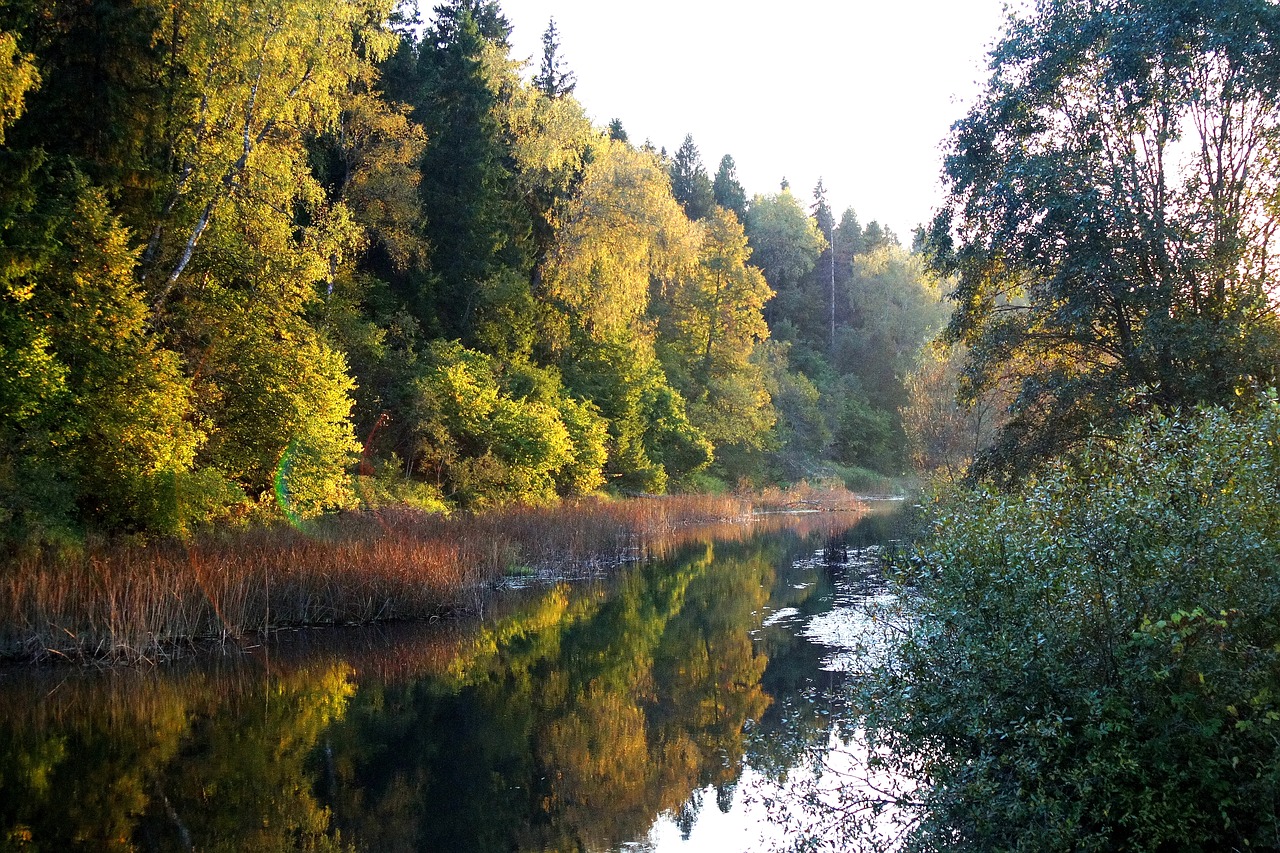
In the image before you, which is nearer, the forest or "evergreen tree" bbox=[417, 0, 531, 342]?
the forest

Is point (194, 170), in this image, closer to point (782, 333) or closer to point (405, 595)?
point (405, 595)

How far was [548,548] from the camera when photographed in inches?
922

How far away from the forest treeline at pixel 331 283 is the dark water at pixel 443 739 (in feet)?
13.9

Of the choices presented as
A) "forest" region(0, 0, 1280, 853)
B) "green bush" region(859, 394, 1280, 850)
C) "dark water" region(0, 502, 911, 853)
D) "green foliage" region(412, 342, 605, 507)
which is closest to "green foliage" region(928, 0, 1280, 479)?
"forest" region(0, 0, 1280, 853)

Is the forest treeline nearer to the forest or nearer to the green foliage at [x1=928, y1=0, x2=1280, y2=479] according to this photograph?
the forest

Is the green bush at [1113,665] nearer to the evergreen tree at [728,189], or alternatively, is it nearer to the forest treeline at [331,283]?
the forest treeline at [331,283]

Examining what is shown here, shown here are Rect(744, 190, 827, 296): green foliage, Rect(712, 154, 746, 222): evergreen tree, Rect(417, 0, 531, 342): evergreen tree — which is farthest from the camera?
Rect(712, 154, 746, 222): evergreen tree

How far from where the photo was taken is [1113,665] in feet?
18.1

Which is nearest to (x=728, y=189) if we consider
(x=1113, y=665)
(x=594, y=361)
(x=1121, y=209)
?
(x=594, y=361)

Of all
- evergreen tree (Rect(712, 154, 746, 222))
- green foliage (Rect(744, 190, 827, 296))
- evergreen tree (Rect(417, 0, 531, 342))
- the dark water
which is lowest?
the dark water

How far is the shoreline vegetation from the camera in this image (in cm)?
1294

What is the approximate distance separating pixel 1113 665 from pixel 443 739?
7566 mm

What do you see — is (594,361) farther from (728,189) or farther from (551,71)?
(728,189)

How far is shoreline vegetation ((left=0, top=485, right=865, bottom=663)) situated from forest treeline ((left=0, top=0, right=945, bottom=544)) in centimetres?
128
